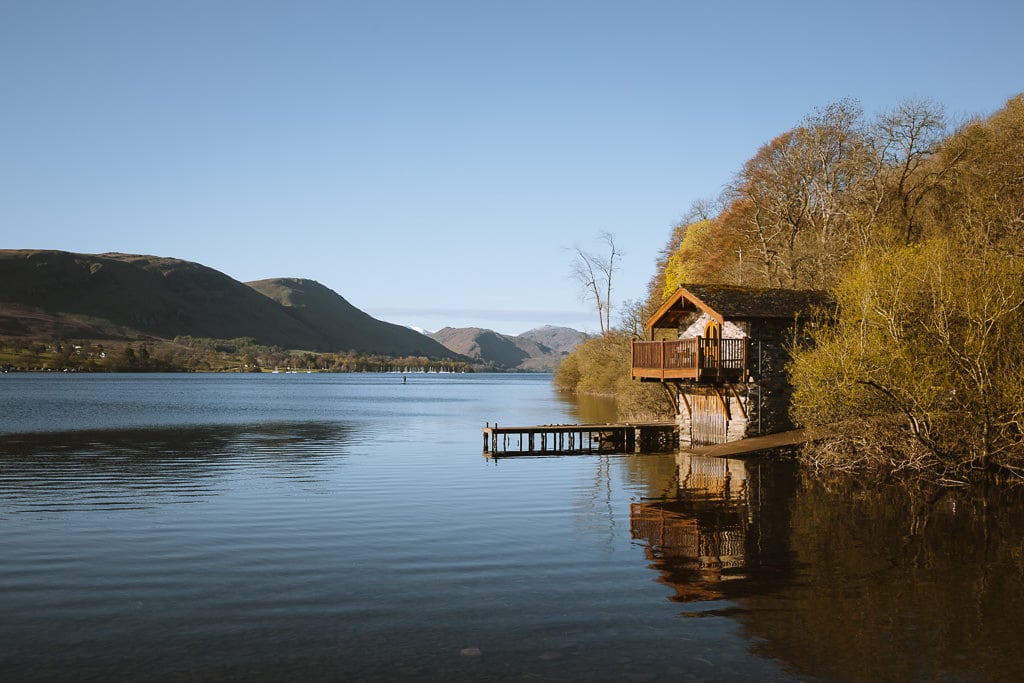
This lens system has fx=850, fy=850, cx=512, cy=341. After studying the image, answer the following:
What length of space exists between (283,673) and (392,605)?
3032mm

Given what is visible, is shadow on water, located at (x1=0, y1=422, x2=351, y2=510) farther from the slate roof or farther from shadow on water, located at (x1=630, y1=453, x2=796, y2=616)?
Result: the slate roof

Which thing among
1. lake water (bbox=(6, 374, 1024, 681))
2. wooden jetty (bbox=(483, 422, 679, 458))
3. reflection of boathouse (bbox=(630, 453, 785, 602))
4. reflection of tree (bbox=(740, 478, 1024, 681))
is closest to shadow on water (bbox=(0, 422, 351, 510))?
lake water (bbox=(6, 374, 1024, 681))

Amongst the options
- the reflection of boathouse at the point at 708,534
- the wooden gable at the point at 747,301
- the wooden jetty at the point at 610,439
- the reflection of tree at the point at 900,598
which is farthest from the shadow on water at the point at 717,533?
the wooden jetty at the point at 610,439

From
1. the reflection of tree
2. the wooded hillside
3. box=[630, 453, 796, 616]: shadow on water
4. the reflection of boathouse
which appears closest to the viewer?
the reflection of tree

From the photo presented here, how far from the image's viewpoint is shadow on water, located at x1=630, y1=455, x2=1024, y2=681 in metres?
10.6

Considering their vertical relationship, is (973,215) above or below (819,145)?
below

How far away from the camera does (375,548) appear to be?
55.8ft

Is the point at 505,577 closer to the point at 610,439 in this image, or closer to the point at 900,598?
the point at 900,598

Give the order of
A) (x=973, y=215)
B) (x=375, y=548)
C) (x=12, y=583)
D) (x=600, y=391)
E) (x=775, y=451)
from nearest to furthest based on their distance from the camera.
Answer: (x=12, y=583), (x=375, y=548), (x=775, y=451), (x=973, y=215), (x=600, y=391)

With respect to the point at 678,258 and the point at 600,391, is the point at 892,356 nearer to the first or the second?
the point at 678,258

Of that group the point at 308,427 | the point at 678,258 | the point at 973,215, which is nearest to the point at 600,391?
the point at 678,258

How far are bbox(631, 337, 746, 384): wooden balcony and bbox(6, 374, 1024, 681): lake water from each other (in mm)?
4395

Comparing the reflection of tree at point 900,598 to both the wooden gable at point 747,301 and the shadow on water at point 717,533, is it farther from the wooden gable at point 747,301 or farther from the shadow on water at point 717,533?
the wooden gable at point 747,301

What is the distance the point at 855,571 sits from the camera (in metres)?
14.7
